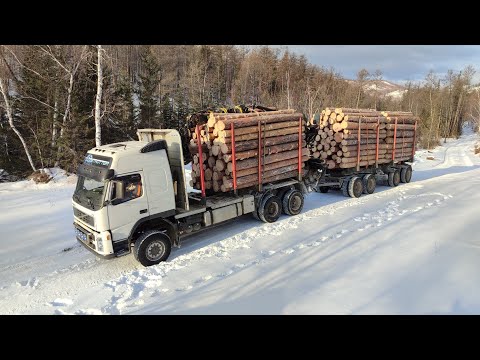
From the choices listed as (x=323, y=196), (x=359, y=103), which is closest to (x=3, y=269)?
(x=323, y=196)

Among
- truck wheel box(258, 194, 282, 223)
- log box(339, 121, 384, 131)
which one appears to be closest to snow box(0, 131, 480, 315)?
truck wheel box(258, 194, 282, 223)

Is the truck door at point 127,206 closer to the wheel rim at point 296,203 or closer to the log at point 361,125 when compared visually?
the wheel rim at point 296,203

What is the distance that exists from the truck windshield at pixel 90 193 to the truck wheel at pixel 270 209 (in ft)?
15.4

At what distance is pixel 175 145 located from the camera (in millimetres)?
8125

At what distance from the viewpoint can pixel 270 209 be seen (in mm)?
10148

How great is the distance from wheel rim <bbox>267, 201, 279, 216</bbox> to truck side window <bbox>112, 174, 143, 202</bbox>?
168 inches

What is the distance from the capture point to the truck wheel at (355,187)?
42.8 ft

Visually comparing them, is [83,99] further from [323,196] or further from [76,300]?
[76,300]

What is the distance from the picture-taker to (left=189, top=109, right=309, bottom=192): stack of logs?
9086 mm

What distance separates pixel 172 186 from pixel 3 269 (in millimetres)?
4155

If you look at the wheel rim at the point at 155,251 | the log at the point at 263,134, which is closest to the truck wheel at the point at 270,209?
the log at the point at 263,134

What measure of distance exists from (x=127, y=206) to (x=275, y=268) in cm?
341

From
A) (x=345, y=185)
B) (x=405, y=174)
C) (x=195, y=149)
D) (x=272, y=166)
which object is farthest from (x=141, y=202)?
(x=405, y=174)

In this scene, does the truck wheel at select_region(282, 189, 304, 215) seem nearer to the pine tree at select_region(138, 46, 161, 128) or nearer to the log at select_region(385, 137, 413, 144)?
the log at select_region(385, 137, 413, 144)
